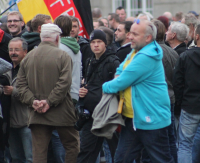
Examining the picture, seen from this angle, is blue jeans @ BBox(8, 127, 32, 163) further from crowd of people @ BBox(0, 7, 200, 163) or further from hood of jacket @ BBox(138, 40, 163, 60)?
hood of jacket @ BBox(138, 40, 163, 60)

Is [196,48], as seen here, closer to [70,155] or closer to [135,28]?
[135,28]

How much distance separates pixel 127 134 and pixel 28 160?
70.3 inches

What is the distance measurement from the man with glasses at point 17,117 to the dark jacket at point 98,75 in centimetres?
101

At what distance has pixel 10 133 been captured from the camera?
5648 millimetres

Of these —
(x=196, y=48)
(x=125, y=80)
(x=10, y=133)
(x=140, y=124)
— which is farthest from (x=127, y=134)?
(x=10, y=133)

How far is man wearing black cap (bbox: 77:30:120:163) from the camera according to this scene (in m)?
4.98

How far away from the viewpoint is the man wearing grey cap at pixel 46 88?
4832 millimetres

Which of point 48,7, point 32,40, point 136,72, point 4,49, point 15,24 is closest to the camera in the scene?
point 136,72

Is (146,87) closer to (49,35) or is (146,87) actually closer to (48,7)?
(49,35)

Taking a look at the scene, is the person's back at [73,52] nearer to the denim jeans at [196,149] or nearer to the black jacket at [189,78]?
the black jacket at [189,78]

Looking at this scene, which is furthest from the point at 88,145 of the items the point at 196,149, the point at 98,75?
the point at 196,149

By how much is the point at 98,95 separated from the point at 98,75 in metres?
0.24

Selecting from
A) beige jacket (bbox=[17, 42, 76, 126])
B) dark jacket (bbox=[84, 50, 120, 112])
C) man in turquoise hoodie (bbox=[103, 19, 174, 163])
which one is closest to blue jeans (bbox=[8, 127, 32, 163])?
beige jacket (bbox=[17, 42, 76, 126])

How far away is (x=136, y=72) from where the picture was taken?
409 cm
